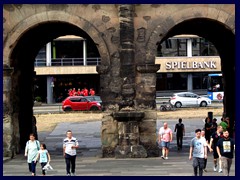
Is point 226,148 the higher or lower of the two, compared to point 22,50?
lower

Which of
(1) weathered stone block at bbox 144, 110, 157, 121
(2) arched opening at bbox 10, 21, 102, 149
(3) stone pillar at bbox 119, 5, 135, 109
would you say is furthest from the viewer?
(2) arched opening at bbox 10, 21, 102, 149

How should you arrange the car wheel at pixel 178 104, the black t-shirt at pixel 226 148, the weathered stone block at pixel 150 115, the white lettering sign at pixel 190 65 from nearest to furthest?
the black t-shirt at pixel 226 148 → the weathered stone block at pixel 150 115 → the car wheel at pixel 178 104 → the white lettering sign at pixel 190 65

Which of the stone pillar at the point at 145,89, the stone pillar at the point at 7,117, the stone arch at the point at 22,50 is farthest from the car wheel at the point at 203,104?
the stone pillar at the point at 7,117

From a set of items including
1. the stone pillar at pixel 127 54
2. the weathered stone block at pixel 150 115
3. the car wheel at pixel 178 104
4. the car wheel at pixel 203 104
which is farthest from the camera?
the car wheel at pixel 178 104

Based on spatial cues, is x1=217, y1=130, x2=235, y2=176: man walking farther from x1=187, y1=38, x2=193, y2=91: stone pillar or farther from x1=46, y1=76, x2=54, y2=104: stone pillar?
x1=187, y1=38, x2=193, y2=91: stone pillar

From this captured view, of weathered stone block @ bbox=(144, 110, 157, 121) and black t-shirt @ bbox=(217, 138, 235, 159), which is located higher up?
weathered stone block @ bbox=(144, 110, 157, 121)

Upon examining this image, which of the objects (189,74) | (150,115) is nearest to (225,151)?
(150,115)

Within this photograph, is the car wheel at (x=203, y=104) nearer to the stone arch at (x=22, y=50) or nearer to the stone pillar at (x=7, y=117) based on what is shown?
the stone arch at (x=22, y=50)

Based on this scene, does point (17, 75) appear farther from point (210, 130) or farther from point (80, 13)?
point (210, 130)

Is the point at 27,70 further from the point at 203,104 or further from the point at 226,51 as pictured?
the point at 203,104

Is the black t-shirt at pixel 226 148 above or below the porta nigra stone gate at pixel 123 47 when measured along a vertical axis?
below

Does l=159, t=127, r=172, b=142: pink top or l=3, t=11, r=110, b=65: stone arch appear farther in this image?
l=3, t=11, r=110, b=65: stone arch

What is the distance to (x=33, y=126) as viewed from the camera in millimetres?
22906

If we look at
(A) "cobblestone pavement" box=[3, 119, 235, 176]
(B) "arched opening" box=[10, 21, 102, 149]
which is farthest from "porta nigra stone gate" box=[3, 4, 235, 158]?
(B) "arched opening" box=[10, 21, 102, 149]
